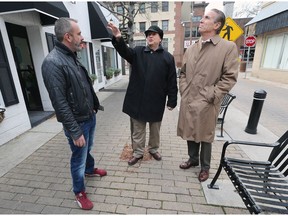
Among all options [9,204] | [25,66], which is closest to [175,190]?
[9,204]

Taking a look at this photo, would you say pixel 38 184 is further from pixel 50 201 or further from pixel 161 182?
pixel 161 182

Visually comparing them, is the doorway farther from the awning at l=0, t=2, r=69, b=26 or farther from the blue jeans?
the blue jeans

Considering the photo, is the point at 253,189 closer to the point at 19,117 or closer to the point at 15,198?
the point at 15,198

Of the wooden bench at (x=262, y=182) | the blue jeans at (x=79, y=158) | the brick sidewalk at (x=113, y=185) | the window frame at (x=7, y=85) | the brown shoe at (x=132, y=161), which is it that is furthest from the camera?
the window frame at (x=7, y=85)

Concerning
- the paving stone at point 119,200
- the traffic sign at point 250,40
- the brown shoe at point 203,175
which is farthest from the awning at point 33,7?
the traffic sign at point 250,40

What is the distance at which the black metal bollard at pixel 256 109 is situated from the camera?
12.5ft

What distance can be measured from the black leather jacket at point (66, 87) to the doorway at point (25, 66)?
3.93 meters

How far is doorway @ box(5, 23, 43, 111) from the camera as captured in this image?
15.6 feet

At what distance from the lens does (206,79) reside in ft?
7.20

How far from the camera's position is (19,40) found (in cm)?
493

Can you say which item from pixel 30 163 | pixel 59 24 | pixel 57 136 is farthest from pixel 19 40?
pixel 59 24

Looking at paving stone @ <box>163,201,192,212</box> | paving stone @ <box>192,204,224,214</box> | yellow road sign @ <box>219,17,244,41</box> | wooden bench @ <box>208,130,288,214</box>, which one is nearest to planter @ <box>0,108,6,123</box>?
paving stone @ <box>163,201,192,212</box>

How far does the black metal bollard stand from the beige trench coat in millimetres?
2136

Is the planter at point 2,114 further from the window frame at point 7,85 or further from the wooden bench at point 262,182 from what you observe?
the wooden bench at point 262,182
